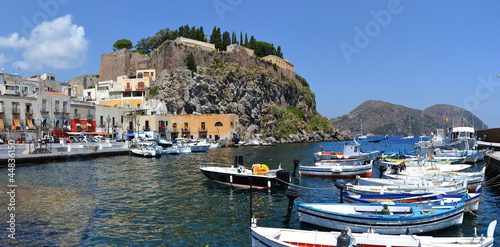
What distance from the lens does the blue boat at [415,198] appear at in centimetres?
1327

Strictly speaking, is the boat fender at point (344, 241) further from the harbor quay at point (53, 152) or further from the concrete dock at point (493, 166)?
the harbor quay at point (53, 152)

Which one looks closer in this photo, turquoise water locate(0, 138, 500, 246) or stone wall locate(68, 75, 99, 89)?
turquoise water locate(0, 138, 500, 246)

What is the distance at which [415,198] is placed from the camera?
13.6 metres

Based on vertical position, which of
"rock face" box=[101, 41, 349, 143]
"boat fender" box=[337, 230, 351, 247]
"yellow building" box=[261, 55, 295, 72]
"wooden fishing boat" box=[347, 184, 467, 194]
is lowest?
"wooden fishing boat" box=[347, 184, 467, 194]

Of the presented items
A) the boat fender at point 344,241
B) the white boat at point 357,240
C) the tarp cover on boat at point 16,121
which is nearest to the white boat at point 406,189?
the white boat at point 357,240

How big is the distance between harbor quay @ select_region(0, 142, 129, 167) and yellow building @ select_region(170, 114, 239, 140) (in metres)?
23.4

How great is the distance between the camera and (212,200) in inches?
668

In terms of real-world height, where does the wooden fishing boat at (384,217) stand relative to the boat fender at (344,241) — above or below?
below

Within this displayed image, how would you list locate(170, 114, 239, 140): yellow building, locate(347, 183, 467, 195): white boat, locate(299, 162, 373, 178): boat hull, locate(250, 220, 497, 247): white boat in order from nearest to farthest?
locate(250, 220, 497, 247): white boat → locate(347, 183, 467, 195): white boat → locate(299, 162, 373, 178): boat hull → locate(170, 114, 239, 140): yellow building

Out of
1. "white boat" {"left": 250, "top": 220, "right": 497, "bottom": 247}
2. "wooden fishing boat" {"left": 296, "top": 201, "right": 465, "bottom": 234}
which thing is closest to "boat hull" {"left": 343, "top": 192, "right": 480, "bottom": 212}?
"wooden fishing boat" {"left": 296, "top": 201, "right": 465, "bottom": 234}

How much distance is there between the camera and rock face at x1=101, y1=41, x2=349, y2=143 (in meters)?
76.2

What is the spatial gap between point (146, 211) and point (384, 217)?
408 inches

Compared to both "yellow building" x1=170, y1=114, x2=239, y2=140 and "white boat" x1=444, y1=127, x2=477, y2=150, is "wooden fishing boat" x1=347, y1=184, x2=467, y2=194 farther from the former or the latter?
"yellow building" x1=170, y1=114, x2=239, y2=140

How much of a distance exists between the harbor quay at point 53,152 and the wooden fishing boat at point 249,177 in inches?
804
